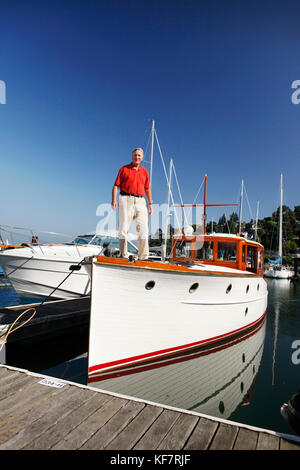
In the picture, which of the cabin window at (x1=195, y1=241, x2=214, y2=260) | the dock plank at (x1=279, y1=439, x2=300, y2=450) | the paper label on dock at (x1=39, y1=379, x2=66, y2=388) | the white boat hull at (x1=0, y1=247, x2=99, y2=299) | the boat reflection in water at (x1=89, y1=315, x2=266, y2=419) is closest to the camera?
the dock plank at (x1=279, y1=439, x2=300, y2=450)

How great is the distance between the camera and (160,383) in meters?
4.99

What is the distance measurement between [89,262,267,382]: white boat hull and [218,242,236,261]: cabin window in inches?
67.4

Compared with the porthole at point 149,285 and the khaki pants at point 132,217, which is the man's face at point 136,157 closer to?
the khaki pants at point 132,217

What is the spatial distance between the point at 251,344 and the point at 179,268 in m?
4.70

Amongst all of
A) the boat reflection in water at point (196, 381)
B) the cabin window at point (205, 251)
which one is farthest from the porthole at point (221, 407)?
the cabin window at point (205, 251)

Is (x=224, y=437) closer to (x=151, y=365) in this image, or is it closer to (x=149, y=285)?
(x=149, y=285)

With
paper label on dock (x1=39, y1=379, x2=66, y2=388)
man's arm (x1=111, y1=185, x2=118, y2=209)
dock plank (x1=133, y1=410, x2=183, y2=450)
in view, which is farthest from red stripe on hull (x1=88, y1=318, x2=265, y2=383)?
man's arm (x1=111, y1=185, x2=118, y2=209)

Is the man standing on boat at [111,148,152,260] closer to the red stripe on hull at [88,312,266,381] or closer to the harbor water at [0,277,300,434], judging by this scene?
the red stripe on hull at [88,312,266,381]

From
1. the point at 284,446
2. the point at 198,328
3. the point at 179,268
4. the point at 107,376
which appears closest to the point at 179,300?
the point at 179,268

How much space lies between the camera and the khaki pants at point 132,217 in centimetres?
450

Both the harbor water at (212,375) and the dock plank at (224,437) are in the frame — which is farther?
the harbor water at (212,375)

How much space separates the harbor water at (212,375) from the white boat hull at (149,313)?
1.28ft

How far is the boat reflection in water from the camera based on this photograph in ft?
14.9

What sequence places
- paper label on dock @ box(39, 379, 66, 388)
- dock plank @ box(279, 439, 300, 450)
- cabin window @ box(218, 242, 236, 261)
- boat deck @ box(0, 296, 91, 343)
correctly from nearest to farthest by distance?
1. dock plank @ box(279, 439, 300, 450)
2. paper label on dock @ box(39, 379, 66, 388)
3. boat deck @ box(0, 296, 91, 343)
4. cabin window @ box(218, 242, 236, 261)
